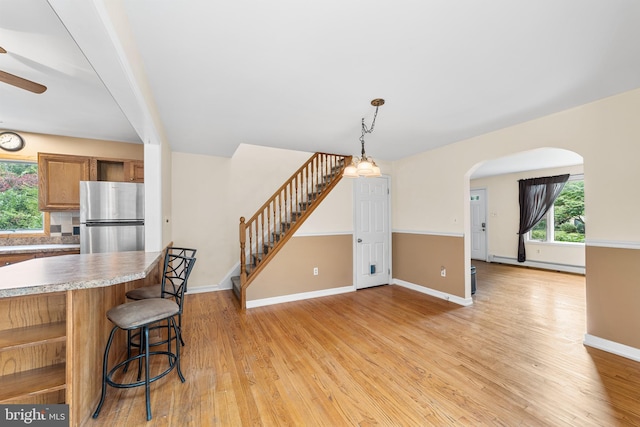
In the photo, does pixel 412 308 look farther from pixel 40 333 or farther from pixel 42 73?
pixel 42 73

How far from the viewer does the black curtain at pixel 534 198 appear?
5781 millimetres

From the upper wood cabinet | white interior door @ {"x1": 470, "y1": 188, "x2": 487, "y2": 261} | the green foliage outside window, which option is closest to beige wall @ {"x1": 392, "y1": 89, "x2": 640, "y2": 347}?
the green foliage outside window

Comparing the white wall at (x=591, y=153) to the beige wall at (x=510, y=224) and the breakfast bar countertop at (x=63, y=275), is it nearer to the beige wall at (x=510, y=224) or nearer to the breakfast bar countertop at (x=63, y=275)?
the beige wall at (x=510, y=224)

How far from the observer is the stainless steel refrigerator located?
318cm

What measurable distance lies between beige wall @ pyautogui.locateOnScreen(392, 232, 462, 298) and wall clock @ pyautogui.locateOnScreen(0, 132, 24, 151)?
610cm

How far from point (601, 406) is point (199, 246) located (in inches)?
199

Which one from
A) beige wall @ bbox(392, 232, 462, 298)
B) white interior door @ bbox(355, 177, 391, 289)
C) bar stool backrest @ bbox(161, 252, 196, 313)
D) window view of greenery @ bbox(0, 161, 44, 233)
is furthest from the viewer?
white interior door @ bbox(355, 177, 391, 289)

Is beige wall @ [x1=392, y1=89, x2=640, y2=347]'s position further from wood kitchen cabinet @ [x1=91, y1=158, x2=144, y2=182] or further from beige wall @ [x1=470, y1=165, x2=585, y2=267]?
wood kitchen cabinet @ [x1=91, y1=158, x2=144, y2=182]

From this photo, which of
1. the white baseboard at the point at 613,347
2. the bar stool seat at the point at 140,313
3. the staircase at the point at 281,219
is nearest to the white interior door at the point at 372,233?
the staircase at the point at 281,219

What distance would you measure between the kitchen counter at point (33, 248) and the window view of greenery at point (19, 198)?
405mm

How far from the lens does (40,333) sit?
1.47 meters

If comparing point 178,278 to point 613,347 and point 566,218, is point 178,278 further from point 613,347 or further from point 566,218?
point 566,218

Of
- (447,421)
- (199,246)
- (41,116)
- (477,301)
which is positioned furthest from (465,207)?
(41,116)

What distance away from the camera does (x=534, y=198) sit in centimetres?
611
